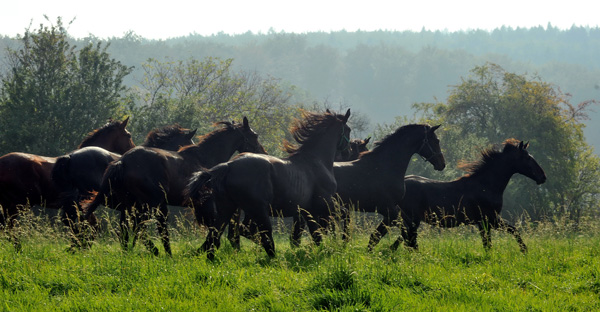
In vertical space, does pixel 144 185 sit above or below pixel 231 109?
above

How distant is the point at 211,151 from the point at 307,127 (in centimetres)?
184

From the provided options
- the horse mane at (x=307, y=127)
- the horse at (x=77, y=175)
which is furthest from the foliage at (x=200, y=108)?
the horse mane at (x=307, y=127)

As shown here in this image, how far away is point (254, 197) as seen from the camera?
8062 mm

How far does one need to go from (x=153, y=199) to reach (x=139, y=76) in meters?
150

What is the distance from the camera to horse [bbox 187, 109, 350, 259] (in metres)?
8.09

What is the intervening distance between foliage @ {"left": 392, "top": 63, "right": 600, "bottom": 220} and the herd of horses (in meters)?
18.5

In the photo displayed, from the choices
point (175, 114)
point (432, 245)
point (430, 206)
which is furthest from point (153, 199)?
point (175, 114)

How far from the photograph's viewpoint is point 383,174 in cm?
1052

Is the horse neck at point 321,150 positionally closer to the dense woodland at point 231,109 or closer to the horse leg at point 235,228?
the horse leg at point 235,228

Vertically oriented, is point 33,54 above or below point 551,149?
above

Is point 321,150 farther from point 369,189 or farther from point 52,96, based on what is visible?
point 52,96

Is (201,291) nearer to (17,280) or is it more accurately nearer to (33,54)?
(17,280)

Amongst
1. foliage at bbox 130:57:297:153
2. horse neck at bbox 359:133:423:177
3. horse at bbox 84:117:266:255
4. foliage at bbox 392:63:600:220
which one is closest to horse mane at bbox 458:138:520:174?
horse neck at bbox 359:133:423:177

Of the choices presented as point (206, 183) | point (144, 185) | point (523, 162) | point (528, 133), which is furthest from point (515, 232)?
point (528, 133)
